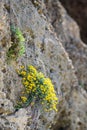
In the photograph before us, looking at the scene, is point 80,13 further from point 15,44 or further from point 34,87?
point 15,44

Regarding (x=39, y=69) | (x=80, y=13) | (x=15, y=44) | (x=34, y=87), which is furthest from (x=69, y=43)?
(x=80, y=13)

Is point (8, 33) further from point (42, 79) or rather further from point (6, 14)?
point (42, 79)

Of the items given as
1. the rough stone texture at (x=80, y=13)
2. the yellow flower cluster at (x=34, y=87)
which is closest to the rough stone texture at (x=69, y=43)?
the yellow flower cluster at (x=34, y=87)

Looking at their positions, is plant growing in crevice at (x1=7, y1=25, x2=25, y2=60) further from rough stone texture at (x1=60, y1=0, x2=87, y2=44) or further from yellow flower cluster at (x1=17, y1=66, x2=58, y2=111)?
rough stone texture at (x1=60, y1=0, x2=87, y2=44)

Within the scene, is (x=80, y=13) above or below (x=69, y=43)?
above

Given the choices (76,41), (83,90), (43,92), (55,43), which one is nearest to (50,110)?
(43,92)

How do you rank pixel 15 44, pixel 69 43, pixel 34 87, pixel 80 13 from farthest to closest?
1. pixel 80 13
2. pixel 69 43
3. pixel 34 87
4. pixel 15 44

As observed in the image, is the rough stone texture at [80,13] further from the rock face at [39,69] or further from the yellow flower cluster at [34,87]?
the yellow flower cluster at [34,87]
